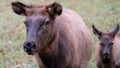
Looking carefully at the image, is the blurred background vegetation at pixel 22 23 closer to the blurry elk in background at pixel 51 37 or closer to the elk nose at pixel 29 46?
the blurry elk in background at pixel 51 37

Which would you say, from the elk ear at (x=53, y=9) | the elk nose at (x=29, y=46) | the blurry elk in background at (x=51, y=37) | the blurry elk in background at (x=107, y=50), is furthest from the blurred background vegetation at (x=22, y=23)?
the elk nose at (x=29, y=46)

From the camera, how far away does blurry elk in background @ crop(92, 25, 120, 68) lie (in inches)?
490

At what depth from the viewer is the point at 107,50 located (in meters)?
12.4

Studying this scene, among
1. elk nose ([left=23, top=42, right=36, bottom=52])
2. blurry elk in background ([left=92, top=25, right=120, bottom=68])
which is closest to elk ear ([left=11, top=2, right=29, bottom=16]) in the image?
elk nose ([left=23, top=42, right=36, bottom=52])

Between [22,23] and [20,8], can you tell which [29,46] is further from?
[22,23]

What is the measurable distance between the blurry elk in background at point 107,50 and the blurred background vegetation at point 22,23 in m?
0.50

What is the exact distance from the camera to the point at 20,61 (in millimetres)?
13117

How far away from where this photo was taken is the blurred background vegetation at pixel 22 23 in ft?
43.4

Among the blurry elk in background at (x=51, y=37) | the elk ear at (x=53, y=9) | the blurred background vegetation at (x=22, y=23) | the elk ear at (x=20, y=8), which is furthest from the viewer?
the blurred background vegetation at (x=22, y=23)

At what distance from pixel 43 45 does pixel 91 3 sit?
14.6 meters

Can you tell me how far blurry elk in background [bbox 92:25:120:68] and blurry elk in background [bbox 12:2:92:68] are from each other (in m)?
2.55

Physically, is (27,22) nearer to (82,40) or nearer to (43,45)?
(43,45)

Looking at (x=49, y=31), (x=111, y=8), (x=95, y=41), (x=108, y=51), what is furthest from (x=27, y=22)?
(x=111, y=8)

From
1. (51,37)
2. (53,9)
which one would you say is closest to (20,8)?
(53,9)
